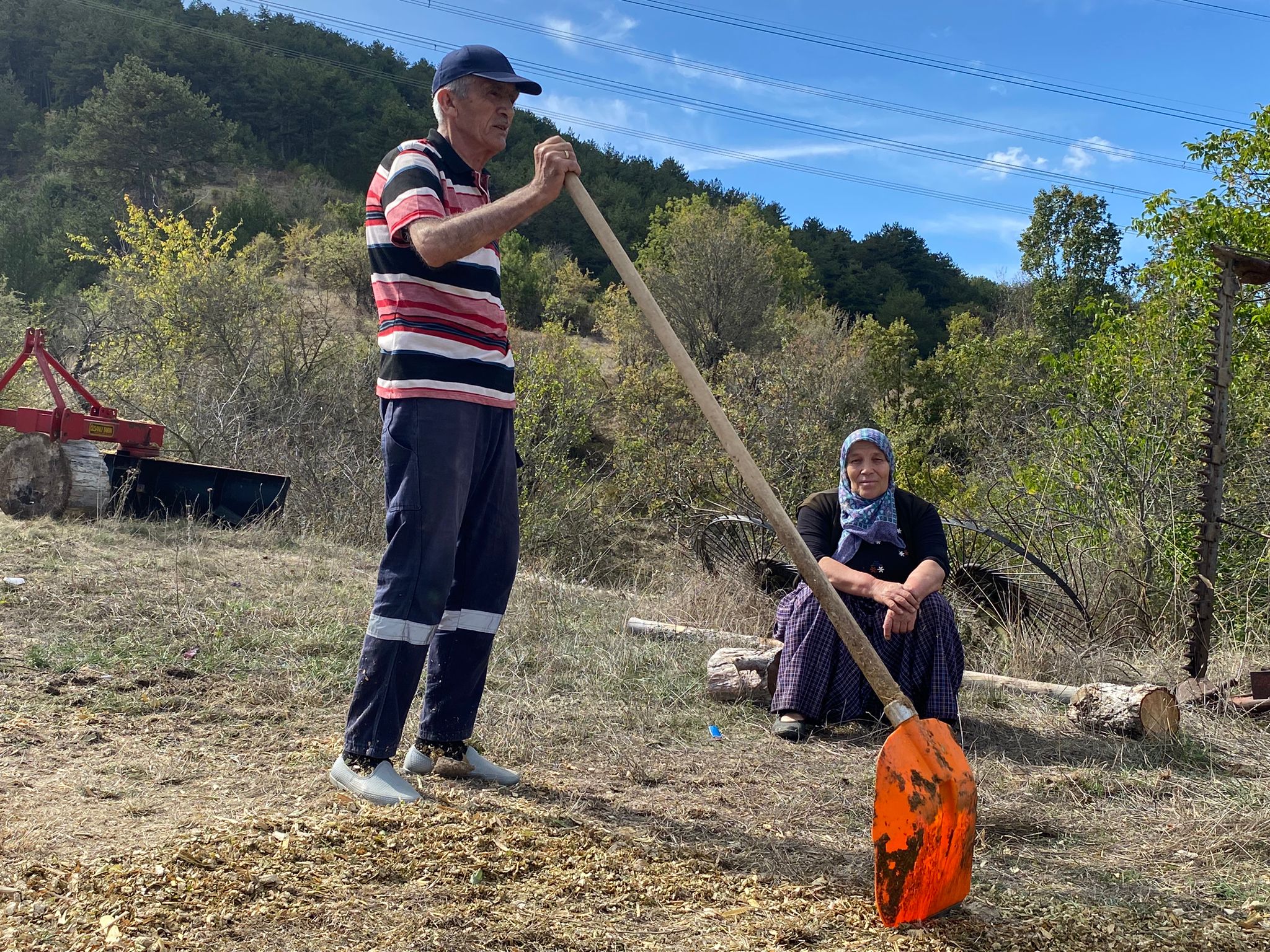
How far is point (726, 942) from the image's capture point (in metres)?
2.10

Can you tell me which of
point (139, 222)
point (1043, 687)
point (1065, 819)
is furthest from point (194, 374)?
point (1065, 819)

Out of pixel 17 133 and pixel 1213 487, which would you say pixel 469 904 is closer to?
pixel 1213 487

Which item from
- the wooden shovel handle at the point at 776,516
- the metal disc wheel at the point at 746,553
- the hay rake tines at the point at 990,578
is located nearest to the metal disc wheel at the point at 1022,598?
the hay rake tines at the point at 990,578

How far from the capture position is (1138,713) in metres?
3.95

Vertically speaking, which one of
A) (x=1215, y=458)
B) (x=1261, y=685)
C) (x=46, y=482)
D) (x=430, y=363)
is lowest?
(x=46, y=482)

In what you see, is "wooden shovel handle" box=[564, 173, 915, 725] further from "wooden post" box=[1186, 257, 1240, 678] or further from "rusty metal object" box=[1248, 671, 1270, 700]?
"wooden post" box=[1186, 257, 1240, 678]

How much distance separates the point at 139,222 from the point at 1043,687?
2266 centimetres

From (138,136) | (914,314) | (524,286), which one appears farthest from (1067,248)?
(138,136)

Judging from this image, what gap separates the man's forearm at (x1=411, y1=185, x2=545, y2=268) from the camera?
258 cm

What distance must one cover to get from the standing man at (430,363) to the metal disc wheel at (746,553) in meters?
3.46

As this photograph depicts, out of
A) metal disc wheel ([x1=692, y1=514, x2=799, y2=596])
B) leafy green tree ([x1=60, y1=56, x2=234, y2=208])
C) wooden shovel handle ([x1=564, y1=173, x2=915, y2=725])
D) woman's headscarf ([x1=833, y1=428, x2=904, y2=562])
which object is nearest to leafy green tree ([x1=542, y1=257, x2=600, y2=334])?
leafy green tree ([x1=60, y1=56, x2=234, y2=208])

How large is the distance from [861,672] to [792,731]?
1.27 feet

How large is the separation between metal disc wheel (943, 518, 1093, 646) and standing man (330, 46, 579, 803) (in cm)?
361

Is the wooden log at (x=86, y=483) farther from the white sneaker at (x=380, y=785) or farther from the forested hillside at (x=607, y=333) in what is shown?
the white sneaker at (x=380, y=785)
